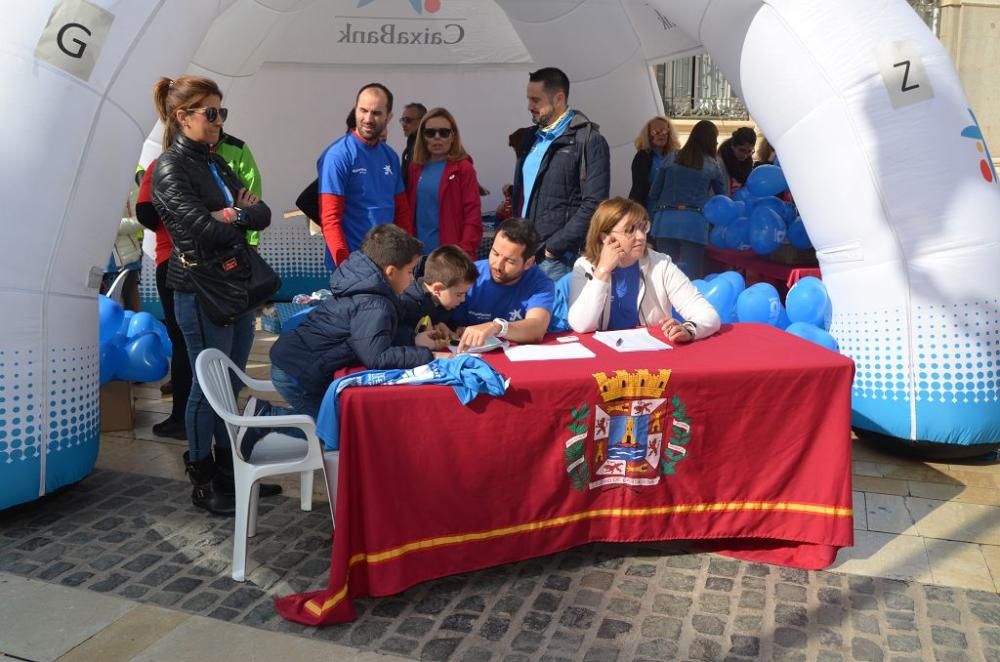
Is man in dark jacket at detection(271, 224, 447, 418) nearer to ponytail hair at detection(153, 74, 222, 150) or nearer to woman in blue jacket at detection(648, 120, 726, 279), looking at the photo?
ponytail hair at detection(153, 74, 222, 150)

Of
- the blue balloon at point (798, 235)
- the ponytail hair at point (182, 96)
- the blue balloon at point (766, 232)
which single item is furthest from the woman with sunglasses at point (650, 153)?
the ponytail hair at point (182, 96)

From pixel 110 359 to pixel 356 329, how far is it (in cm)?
218

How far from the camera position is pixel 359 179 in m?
4.57

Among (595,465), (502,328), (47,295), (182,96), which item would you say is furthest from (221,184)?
(595,465)

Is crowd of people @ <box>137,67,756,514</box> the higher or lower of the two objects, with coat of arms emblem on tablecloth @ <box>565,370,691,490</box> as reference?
higher

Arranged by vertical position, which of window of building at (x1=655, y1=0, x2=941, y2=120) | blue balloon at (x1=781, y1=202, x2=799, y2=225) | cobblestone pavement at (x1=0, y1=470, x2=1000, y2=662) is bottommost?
cobblestone pavement at (x1=0, y1=470, x2=1000, y2=662)

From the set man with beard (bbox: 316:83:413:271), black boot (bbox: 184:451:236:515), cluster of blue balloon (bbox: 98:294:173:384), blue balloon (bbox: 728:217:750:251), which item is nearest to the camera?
black boot (bbox: 184:451:236:515)

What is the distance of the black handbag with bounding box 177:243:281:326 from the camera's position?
144 inches

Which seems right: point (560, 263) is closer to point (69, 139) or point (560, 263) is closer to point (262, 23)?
point (69, 139)

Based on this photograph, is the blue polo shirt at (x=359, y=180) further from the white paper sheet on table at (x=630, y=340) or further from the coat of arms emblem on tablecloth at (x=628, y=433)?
the coat of arms emblem on tablecloth at (x=628, y=433)

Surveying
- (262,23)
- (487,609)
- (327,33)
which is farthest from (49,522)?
(327,33)

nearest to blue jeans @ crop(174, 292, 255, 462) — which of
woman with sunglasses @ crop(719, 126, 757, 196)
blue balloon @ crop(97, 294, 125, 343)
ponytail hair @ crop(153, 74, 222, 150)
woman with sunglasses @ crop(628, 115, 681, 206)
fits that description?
ponytail hair @ crop(153, 74, 222, 150)

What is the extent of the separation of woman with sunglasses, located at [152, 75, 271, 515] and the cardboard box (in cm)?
122

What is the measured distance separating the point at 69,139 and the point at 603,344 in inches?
89.6
